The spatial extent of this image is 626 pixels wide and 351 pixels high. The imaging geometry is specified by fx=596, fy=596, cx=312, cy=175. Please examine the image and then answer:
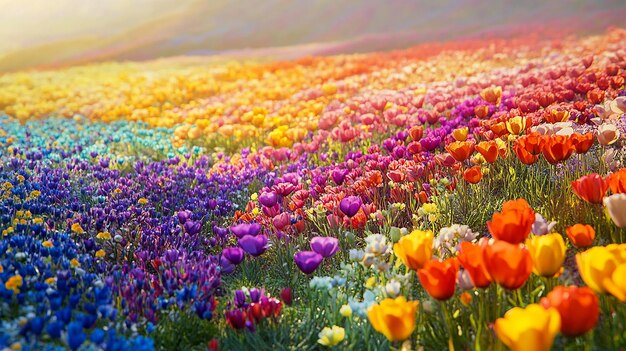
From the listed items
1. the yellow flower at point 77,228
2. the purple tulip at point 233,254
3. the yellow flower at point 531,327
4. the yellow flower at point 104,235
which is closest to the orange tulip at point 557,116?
the purple tulip at point 233,254

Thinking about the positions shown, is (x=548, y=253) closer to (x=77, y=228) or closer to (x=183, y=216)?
(x=183, y=216)

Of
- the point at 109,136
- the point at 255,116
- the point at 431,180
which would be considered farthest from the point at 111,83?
the point at 431,180

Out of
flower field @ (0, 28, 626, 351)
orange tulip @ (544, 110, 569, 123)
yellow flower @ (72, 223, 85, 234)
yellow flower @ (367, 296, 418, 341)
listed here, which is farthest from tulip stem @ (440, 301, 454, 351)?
orange tulip @ (544, 110, 569, 123)

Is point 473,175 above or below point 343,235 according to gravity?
above

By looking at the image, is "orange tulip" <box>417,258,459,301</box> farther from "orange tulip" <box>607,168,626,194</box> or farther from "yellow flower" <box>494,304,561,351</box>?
"orange tulip" <box>607,168,626,194</box>

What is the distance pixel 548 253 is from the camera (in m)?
2.18

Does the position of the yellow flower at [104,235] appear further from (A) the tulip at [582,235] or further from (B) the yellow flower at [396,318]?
(A) the tulip at [582,235]

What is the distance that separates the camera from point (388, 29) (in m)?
23.1

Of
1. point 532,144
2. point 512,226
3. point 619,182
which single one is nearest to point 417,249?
point 512,226

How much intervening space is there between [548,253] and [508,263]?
202 millimetres

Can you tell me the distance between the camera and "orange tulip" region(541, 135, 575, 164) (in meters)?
3.23

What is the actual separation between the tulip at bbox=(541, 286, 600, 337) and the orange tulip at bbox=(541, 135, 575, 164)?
4.80ft

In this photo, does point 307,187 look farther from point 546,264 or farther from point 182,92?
point 182,92

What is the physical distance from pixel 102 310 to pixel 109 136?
19.5 feet
